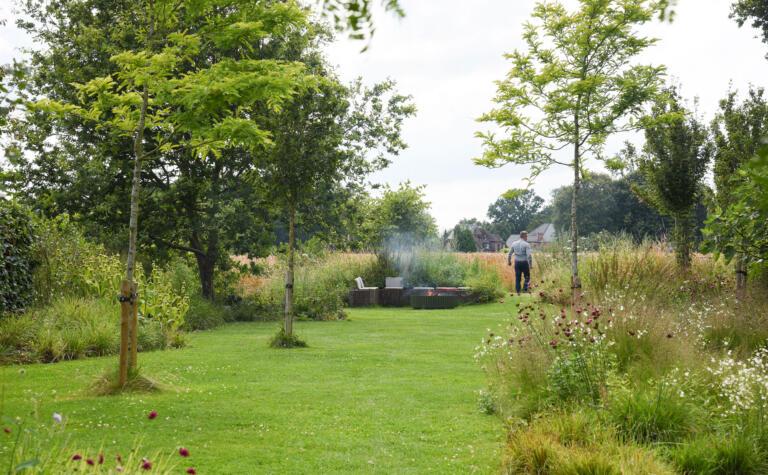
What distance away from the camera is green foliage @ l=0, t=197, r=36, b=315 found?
9.11 metres

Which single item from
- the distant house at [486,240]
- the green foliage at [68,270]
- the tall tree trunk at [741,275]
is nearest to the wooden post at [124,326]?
the green foliage at [68,270]

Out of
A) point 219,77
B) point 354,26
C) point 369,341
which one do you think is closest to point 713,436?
point 354,26

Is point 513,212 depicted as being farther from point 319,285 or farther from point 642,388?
point 642,388

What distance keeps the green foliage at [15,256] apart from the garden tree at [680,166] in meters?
13.3

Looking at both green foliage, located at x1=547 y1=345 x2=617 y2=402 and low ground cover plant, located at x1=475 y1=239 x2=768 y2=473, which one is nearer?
low ground cover plant, located at x1=475 y1=239 x2=768 y2=473

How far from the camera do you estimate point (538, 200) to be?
115m

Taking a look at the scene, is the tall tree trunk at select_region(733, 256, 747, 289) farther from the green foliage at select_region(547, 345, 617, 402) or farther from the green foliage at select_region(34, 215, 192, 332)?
the green foliage at select_region(34, 215, 192, 332)

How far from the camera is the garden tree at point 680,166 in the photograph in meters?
14.4

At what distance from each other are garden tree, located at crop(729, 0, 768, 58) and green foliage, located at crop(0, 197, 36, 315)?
64.6 ft

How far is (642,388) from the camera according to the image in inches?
190

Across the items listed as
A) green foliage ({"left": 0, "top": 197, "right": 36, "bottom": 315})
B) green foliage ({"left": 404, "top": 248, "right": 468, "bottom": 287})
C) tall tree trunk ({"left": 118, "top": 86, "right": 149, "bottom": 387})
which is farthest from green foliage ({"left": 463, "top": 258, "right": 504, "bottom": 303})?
tall tree trunk ({"left": 118, "top": 86, "right": 149, "bottom": 387})

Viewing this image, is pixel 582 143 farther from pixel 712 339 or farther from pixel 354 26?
pixel 354 26

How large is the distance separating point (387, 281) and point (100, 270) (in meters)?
10.3

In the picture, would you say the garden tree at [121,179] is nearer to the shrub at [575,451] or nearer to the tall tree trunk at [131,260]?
the tall tree trunk at [131,260]
